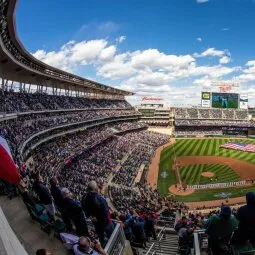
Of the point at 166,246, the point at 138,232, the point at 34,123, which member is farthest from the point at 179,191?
the point at 138,232

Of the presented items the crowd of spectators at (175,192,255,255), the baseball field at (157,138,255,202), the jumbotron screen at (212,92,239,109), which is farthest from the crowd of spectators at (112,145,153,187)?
the jumbotron screen at (212,92,239,109)

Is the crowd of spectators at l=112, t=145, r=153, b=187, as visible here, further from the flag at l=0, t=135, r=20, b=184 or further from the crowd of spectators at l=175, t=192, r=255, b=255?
the crowd of spectators at l=175, t=192, r=255, b=255

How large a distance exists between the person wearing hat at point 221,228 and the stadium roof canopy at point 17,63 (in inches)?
655

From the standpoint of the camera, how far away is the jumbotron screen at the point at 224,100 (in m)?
96.0

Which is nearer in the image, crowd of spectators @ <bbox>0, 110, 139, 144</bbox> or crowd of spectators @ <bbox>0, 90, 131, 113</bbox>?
crowd of spectators @ <bbox>0, 110, 139, 144</bbox>

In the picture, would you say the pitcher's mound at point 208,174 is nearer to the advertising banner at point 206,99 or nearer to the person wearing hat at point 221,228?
the person wearing hat at point 221,228

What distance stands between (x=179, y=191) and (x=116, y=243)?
29213 mm

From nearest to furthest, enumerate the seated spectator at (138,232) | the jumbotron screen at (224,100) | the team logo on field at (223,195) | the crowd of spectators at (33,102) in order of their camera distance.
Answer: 1. the seated spectator at (138,232)
2. the crowd of spectators at (33,102)
3. the team logo on field at (223,195)
4. the jumbotron screen at (224,100)

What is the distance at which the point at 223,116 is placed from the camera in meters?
95.4

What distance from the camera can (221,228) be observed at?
242 inches

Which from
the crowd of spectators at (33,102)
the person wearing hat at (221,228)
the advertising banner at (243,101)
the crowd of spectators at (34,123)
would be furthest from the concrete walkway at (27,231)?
the advertising banner at (243,101)

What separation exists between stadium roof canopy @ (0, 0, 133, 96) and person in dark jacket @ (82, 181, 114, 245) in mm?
14799

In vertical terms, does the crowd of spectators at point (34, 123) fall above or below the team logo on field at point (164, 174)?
above

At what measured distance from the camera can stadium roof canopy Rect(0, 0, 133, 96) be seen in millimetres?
20734
